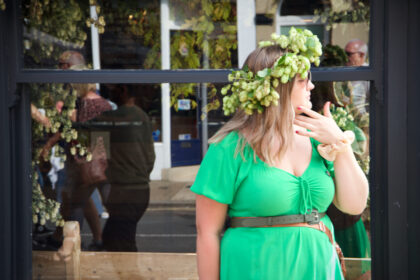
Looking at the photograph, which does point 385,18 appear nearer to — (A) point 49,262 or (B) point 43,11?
(B) point 43,11

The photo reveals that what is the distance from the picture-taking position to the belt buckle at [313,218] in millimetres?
2041

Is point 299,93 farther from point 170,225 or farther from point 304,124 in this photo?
Answer: point 170,225

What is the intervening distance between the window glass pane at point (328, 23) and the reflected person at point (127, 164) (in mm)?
1218

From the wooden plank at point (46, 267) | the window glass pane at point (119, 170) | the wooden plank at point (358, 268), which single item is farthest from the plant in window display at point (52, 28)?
the wooden plank at point (358, 268)

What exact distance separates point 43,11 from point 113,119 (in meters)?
1.06

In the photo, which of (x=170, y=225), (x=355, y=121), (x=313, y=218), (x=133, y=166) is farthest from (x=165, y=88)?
(x=313, y=218)

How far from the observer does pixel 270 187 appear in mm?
1982

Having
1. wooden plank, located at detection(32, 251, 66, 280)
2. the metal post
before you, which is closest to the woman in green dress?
the metal post

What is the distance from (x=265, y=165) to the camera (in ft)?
6.63

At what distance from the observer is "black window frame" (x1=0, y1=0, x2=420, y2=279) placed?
2.86 meters

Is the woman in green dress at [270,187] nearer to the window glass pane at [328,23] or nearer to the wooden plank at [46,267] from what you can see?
the window glass pane at [328,23]

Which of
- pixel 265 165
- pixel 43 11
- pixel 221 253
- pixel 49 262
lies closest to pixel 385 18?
pixel 265 165

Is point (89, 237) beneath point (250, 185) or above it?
beneath

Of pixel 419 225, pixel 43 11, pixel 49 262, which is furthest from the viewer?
pixel 49 262
